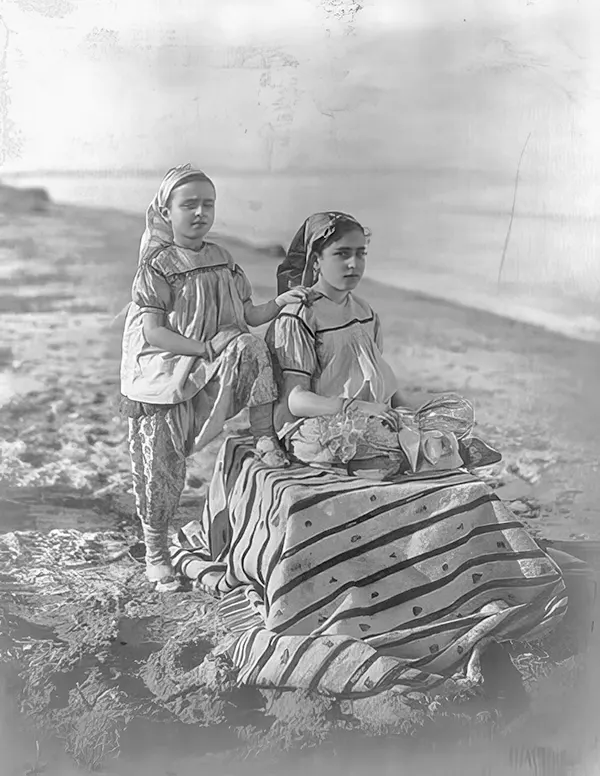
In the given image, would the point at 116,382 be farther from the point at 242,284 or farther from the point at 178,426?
the point at 242,284

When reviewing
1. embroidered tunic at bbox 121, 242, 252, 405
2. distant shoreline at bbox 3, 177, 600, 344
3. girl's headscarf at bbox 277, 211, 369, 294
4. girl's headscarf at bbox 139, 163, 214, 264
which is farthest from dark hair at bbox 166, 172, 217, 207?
distant shoreline at bbox 3, 177, 600, 344

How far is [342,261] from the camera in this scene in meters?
2.28

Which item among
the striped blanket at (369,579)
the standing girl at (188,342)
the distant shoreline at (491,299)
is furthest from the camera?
the distant shoreline at (491,299)

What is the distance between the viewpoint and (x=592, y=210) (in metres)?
2.49

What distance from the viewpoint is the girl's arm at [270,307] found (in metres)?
2.28

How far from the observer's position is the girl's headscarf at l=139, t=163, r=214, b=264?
7.40 ft

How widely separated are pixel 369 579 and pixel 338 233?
2.65 feet

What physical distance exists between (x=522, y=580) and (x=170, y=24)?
1.58 metres

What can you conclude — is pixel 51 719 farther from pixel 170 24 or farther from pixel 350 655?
pixel 170 24

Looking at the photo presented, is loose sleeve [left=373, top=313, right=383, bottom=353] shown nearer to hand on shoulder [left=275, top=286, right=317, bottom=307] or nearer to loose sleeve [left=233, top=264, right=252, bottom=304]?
hand on shoulder [left=275, top=286, right=317, bottom=307]

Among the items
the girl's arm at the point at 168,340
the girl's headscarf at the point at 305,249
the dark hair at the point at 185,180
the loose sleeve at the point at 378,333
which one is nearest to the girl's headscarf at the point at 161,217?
the dark hair at the point at 185,180

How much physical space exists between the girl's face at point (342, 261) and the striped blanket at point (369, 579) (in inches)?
17.9

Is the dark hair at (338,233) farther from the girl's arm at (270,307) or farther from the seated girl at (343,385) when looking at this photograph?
the girl's arm at (270,307)

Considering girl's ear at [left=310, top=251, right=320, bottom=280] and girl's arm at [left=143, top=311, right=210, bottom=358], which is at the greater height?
girl's ear at [left=310, top=251, right=320, bottom=280]
